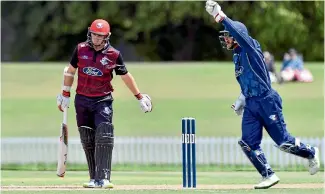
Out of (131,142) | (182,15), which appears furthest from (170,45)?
(131,142)

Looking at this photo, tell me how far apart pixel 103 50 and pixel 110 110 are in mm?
758

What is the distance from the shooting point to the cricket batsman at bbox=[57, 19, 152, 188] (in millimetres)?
12977

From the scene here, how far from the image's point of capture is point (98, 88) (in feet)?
Result: 42.9

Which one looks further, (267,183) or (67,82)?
(67,82)

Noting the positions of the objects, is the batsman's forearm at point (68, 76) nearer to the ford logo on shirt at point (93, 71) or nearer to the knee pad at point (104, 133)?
the ford logo on shirt at point (93, 71)

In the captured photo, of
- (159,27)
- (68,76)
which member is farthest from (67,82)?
(159,27)

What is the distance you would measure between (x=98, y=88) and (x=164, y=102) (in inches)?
724

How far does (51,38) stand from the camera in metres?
47.6

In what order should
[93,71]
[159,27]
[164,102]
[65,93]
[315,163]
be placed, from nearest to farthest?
1. [93,71]
2. [315,163]
3. [65,93]
4. [164,102]
5. [159,27]

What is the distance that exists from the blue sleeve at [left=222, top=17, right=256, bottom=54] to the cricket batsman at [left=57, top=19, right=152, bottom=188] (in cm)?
142

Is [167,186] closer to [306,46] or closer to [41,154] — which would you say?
[41,154]

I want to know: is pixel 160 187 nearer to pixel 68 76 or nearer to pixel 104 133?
pixel 104 133

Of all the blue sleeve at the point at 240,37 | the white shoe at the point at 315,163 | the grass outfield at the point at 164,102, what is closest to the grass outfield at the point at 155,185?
the white shoe at the point at 315,163

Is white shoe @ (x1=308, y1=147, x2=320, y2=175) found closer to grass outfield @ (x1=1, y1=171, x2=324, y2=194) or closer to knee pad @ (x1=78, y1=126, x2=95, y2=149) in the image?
grass outfield @ (x1=1, y1=171, x2=324, y2=194)
